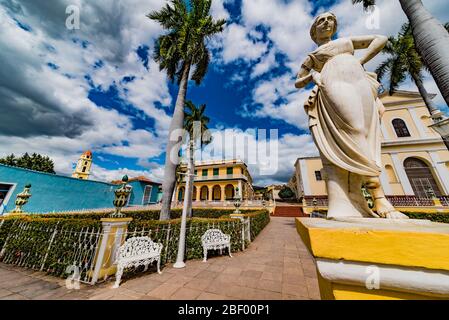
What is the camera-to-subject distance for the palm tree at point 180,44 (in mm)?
8762

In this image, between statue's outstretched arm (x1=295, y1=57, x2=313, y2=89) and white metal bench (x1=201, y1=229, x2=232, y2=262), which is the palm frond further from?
white metal bench (x1=201, y1=229, x2=232, y2=262)

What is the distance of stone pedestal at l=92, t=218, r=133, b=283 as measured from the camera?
3.46 m

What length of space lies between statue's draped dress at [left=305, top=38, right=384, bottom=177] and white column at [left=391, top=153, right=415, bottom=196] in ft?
61.7

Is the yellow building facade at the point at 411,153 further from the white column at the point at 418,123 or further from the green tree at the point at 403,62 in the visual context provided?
the green tree at the point at 403,62

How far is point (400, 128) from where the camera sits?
1587 centimetres

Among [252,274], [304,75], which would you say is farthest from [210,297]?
[304,75]

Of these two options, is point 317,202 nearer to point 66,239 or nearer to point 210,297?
point 210,297

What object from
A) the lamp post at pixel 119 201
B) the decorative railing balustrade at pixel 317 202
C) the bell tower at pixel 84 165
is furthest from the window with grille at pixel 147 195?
the bell tower at pixel 84 165

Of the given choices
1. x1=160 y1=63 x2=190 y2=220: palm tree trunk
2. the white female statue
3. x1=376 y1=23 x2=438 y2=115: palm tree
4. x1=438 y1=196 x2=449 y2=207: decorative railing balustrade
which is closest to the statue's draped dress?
the white female statue
